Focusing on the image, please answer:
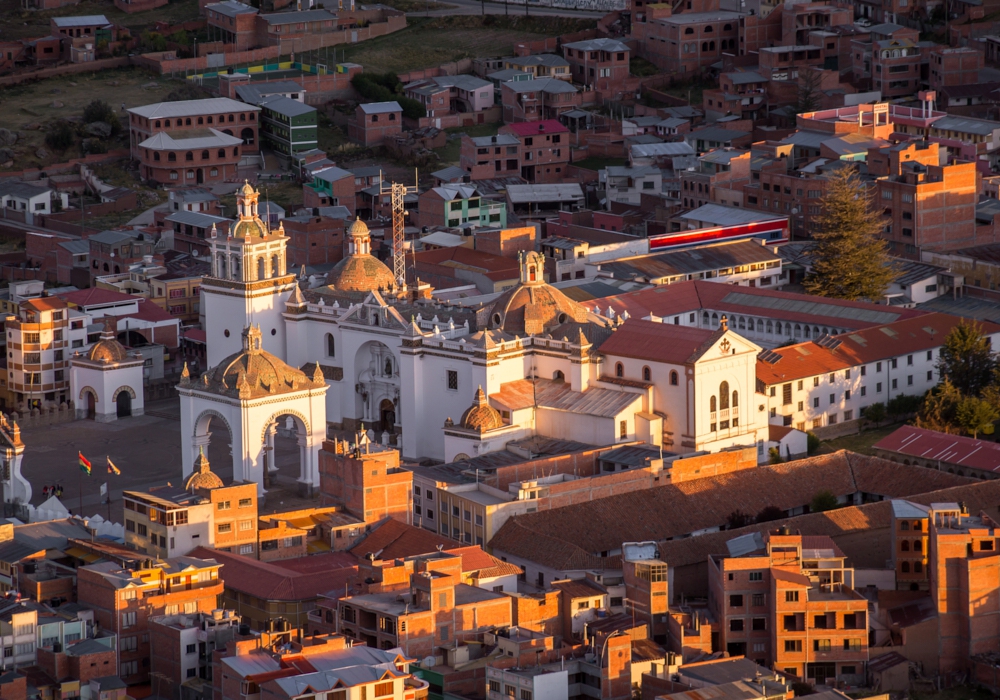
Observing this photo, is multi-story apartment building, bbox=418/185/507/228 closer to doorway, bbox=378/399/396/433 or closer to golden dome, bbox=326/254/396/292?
golden dome, bbox=326/254/396/292

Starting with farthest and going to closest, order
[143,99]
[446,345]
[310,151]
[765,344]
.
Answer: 1. [143,99]
2. [310,151]
3. [765,344]
4. [446,345]

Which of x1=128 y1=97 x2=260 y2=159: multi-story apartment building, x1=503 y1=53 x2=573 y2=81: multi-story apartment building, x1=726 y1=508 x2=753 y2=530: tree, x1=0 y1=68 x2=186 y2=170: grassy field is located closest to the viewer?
x1=726 y1=508 x2=753 y2=530: tree

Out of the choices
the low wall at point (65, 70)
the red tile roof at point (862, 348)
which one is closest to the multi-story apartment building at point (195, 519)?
the red tile roof at point (862, 348)

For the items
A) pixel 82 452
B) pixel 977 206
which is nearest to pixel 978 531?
pixel 82 452

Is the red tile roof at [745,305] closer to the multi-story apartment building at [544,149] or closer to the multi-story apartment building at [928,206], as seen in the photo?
the multi-story apartment building at [928,206]

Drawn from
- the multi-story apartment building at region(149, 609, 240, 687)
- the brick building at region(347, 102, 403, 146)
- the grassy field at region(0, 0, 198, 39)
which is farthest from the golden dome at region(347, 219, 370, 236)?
the grassy field at region(0, 0, 198, 39)

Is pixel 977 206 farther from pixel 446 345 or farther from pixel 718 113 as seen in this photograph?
pixel 446 345

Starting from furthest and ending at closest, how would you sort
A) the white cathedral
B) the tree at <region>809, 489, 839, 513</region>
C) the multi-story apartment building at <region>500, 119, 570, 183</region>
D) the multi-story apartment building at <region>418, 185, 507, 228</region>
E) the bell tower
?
1. the multi-story apartment building at <region>500, 119, 570, 183</region>
2. the multi-story apartment building at <region>418, 185, 507, 228</region>
3. the bell tower
4. the white cathedral
5. the tree at <region>809, 489, 839, 513</region>
